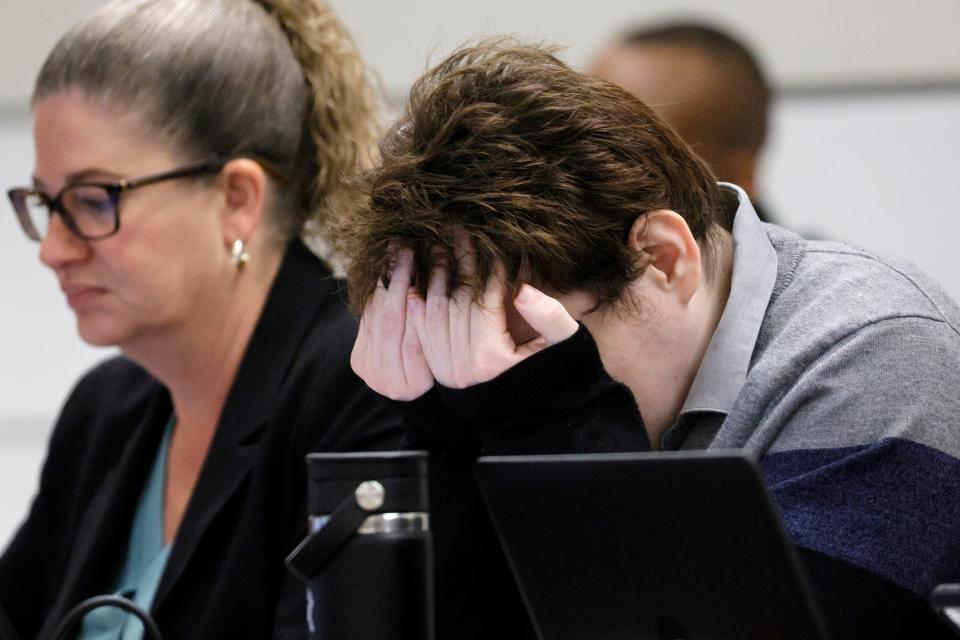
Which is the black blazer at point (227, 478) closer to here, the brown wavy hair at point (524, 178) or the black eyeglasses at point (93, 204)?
the black eyeglasses at point (93, 204)

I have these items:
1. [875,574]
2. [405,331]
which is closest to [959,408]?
[875,574]

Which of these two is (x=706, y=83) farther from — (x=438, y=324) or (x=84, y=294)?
(x=438, y=324)

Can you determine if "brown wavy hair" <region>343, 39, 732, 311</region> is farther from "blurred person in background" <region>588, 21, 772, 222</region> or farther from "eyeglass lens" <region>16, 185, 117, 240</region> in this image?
"blurred person in background" <region>588, 21, 772, 222</region>

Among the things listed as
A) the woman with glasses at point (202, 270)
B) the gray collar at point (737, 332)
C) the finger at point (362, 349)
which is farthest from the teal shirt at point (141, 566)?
the gray collar at point (737, 332)

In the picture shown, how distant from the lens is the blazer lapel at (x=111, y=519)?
1.56 metres

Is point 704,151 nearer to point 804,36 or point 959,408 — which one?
point 804,36

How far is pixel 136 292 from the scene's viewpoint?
1550 mm

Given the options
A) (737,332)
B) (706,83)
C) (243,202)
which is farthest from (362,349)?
(706,83)

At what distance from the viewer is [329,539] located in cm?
93

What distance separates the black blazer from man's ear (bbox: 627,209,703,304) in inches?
16.1

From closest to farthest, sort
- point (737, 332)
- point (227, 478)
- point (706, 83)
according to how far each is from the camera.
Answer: point (737, 332) → point (227, 478) → point (706, 83)

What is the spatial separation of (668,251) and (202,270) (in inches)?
26.4

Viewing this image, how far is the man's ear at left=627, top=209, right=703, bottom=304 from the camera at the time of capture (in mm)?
1082

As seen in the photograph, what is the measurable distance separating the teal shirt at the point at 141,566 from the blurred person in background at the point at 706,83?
112 cm
